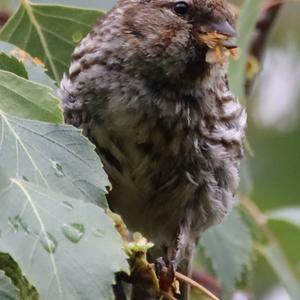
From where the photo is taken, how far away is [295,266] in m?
4.00

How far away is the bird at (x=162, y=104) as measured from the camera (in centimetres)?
291

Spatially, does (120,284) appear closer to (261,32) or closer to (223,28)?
(223,28)

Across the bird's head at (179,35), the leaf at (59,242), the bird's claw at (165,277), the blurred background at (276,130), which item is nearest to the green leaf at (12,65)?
the leaf at (59,242)

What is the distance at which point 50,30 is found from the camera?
9.27 feet

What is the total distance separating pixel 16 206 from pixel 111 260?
190mm

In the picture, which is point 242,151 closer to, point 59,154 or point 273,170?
point 59,154

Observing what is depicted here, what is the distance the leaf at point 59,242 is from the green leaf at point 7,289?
0.03 metres

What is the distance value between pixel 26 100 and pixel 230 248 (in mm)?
1365

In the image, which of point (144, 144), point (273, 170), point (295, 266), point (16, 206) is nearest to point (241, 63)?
point (144, 144)

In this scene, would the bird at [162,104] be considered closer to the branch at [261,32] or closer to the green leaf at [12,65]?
the green leaf at [12,65]

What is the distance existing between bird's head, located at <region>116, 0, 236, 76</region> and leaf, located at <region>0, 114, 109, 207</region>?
30.7 inches

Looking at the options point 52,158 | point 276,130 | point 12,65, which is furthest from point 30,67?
point 276,130

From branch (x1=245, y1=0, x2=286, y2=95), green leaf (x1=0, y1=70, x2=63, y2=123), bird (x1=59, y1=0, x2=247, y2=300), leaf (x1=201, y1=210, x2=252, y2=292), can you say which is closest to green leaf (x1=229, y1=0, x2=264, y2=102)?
bird (x1=59, y1=0, x2=247, y2=300)

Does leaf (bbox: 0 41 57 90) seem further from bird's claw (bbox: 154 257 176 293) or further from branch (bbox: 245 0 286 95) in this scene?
branch (bbox: 245 0 286 95)
